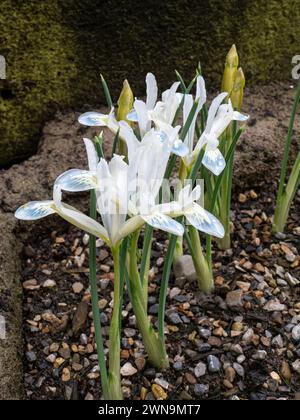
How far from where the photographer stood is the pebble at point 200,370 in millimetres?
1567

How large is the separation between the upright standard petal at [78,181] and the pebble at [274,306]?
28.7 inches

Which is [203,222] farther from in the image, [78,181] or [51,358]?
[51,358]

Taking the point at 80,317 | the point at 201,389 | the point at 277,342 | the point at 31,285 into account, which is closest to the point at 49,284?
the point at 31,285

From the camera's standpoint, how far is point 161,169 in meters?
1.23

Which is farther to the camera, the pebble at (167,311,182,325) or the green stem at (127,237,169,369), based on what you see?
the pebble at (167,311,182,325)

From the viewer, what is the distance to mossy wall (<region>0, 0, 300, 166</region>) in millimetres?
2064

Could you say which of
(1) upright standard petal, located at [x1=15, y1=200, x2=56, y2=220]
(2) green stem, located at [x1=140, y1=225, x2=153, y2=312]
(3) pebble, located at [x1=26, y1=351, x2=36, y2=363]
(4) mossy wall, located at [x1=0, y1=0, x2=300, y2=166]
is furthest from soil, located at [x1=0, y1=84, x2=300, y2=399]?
(1) upright standard petal, located at [x1=15, y1=200, x2=56, y2=220]

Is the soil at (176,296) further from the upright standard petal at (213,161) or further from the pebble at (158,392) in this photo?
the upright standard petal at (213,161)

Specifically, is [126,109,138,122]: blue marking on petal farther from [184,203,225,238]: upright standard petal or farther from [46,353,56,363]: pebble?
[46,353,56,363]: pebble

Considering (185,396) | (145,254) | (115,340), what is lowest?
(185,396)

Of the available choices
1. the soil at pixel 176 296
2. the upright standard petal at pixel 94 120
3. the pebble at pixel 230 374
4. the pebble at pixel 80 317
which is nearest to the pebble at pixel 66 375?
the soil at pixel 176 296

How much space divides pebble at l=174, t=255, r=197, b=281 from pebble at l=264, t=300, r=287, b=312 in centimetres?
21

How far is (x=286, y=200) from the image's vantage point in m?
1.91

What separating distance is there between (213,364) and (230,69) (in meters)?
0.70
